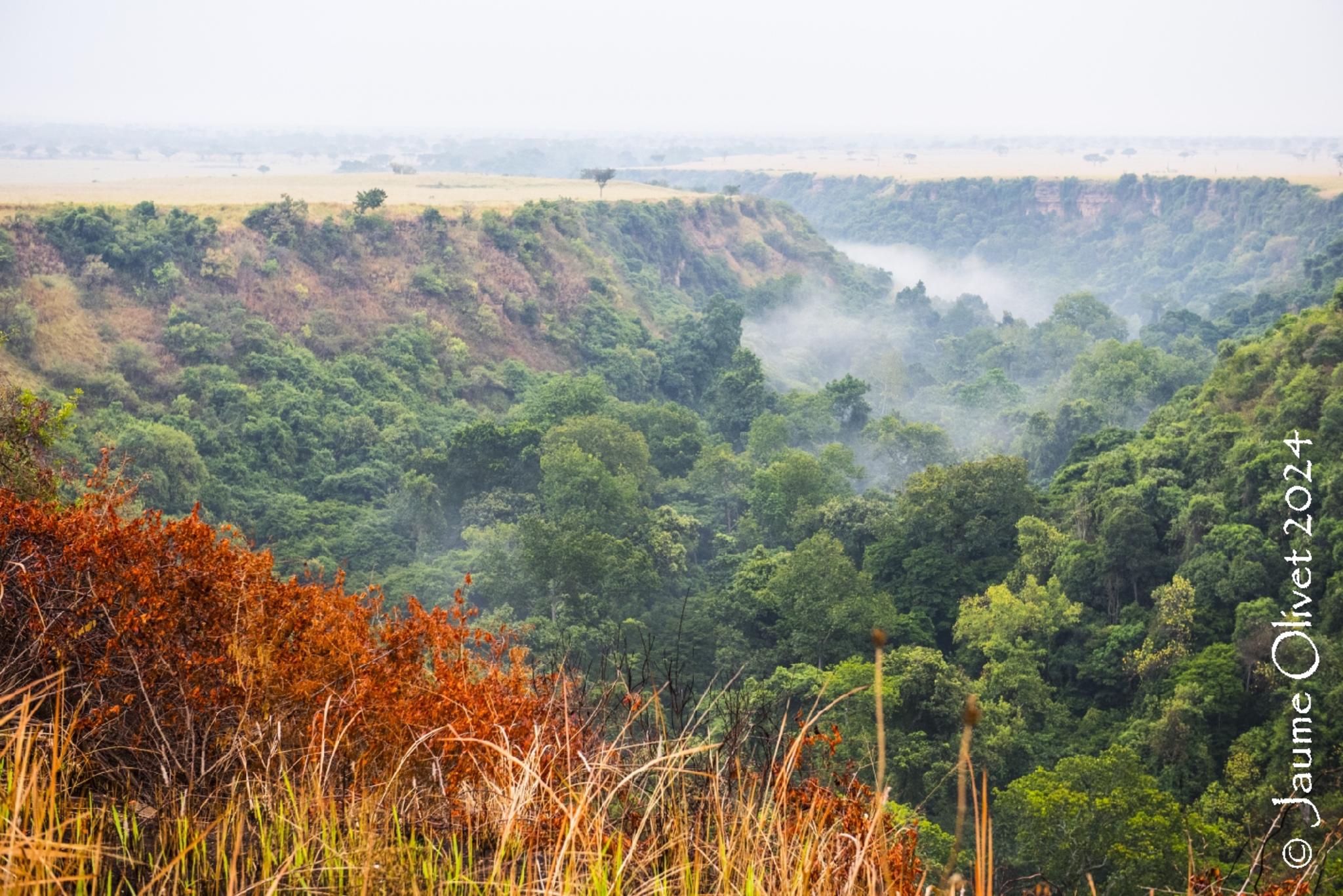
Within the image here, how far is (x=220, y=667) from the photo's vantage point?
411 cm

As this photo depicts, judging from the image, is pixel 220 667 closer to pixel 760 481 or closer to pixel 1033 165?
pixel 760 481

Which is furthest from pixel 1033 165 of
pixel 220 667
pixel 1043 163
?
pixel 220 667

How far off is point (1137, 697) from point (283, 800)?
52.1ft

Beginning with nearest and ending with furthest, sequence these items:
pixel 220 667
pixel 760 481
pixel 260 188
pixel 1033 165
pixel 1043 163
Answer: pixel 220 667
pixel 760 481
pixel 260 188
pixel 1033 165
pixel 1043 163

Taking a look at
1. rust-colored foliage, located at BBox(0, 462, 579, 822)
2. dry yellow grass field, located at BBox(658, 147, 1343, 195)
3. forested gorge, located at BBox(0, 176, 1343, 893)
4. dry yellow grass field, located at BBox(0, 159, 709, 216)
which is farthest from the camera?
dry yellow grass field, located at BBox(658, 147, 1343, 195)

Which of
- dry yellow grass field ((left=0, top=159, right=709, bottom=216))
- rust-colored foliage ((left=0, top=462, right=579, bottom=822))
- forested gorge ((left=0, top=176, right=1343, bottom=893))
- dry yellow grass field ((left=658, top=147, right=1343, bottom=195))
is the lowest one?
forested gorge ((left=0, top=176, right=1343, bottom=893))

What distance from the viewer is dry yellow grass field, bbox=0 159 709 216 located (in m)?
39.9

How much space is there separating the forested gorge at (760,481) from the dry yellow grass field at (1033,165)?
2146 inches

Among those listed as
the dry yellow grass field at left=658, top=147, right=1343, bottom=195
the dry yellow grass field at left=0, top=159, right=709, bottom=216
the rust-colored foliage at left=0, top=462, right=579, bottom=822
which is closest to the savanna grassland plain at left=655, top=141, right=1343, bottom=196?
the dry yellow grass field at left=658, top=147, right=1343, bottom=195

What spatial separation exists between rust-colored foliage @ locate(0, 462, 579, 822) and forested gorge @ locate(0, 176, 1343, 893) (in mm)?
481

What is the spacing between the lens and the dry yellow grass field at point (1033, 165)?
3971 inches

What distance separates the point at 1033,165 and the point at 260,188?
105014 millimetres

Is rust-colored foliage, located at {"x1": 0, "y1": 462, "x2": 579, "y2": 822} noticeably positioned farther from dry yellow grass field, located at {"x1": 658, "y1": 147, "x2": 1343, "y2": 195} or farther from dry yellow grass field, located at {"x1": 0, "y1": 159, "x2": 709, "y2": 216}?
dry yellow grass field, located at {"x1": 658, "y1": 147, "x2": 1343, "y2": 195}

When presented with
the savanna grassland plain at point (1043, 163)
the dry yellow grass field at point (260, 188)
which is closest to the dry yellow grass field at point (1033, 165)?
the savanna grassland plain at point (1043, 163)
